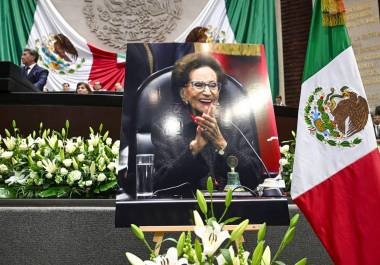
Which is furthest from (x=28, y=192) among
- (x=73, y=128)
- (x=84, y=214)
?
(x=73, y=128)

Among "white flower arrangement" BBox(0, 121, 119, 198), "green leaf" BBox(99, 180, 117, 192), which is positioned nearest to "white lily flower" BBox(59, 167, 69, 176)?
"white flower arrangement" BBox(0, 121, 119, 198)

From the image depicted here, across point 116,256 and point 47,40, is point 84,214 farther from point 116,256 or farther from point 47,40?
point 47,40

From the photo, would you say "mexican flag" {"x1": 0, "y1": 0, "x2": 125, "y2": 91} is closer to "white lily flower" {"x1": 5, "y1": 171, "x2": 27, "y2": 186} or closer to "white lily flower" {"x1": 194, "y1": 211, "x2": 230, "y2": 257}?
"white lily flower" {"x1": 5, "y1": 171, "x2": 27, "y2": 186}

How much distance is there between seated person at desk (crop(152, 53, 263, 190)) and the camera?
210cm

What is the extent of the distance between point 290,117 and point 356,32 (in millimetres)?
3611

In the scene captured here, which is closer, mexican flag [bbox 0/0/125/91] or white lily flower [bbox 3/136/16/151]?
white lily flower [bbox 3/136/16/151]

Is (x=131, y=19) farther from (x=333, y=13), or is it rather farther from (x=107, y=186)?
(x=333, y=13)

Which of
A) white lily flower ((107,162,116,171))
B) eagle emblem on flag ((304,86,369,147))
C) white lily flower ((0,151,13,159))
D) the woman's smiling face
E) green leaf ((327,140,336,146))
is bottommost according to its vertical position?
white lily flower ((107,162,116,171))

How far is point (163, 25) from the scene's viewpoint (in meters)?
8.62

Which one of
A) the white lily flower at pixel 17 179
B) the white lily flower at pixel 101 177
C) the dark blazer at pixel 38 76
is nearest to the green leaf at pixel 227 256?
the white lily flower at pixel 101 177

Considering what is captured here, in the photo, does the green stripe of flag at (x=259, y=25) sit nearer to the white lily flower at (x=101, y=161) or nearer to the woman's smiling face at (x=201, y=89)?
the white lily flower at (x=101, y=161)

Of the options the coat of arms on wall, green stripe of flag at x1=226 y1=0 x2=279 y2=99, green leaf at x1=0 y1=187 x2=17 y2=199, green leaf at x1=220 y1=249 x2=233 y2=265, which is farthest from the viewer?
the coat of arms on wall

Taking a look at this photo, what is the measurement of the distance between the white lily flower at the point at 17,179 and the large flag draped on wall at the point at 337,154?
1.62 meters

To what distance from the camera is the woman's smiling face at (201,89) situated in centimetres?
222
